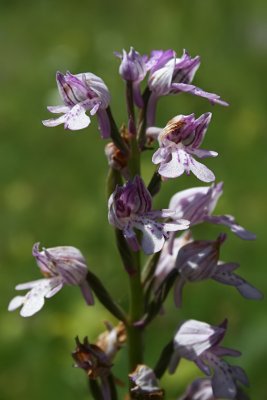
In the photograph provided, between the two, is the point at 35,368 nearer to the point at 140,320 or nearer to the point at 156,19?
the point at 140,320

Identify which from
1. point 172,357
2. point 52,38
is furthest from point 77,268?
point 52,38

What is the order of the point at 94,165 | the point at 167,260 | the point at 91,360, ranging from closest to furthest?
the point at 91,360 < the point at 167,260 < the point at 94,165

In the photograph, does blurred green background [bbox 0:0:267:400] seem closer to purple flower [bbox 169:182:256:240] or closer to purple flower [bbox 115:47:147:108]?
purple flower [bbox 169:182:256:240]

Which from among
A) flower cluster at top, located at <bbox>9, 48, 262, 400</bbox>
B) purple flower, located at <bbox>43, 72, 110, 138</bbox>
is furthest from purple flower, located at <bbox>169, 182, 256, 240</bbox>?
purple flower, located at <bbox>43, 72, 110, 138</bbox>

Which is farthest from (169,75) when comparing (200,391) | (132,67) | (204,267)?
(200,391)

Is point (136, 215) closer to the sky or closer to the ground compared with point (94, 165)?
closer to the sky

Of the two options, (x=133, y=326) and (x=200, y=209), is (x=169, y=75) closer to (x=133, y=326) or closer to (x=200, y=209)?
(x=200, y=209)
